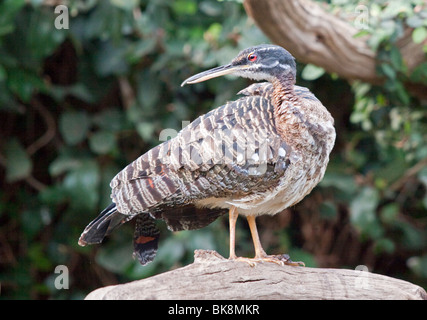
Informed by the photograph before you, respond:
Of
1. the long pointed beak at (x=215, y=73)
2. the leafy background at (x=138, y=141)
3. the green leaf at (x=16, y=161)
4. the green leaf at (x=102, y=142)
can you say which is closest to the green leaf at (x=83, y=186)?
the leafy background at (x=138, y=141)

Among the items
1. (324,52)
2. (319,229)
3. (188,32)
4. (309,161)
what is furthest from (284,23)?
(319,229)

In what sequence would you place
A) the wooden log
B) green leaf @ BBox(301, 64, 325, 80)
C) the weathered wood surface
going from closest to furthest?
→ the weathered wood surface
the wooden log
green leaf @ BBox(301, 64, 325, 80)

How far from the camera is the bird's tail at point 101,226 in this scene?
253 centimetres

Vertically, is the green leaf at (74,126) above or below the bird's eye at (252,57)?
below

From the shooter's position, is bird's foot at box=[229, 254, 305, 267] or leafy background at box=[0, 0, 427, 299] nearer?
bird's foot at box=[229, 254, 305, 267]

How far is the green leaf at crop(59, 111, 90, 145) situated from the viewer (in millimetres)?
4355

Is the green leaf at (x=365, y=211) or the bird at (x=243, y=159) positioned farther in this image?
the green leaf at (x=365, y=211)

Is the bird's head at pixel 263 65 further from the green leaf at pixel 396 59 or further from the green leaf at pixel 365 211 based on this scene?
the green leaf at pixel 365 211

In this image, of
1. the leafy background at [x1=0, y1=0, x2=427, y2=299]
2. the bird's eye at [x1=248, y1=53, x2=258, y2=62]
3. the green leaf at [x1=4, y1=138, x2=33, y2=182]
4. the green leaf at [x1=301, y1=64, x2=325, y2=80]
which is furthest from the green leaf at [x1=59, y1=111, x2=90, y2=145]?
the bird's eye at [x1=248, y1=53, x2=258, y2=62]

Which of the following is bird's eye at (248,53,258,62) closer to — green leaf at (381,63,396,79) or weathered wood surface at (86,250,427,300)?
weathered wood surface at (86,250,427,300)

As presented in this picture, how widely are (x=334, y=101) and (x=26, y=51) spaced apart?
6.54 ft

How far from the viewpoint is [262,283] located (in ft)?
7.91

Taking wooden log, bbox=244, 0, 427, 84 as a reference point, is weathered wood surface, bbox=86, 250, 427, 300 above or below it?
below

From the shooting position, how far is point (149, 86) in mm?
4309
